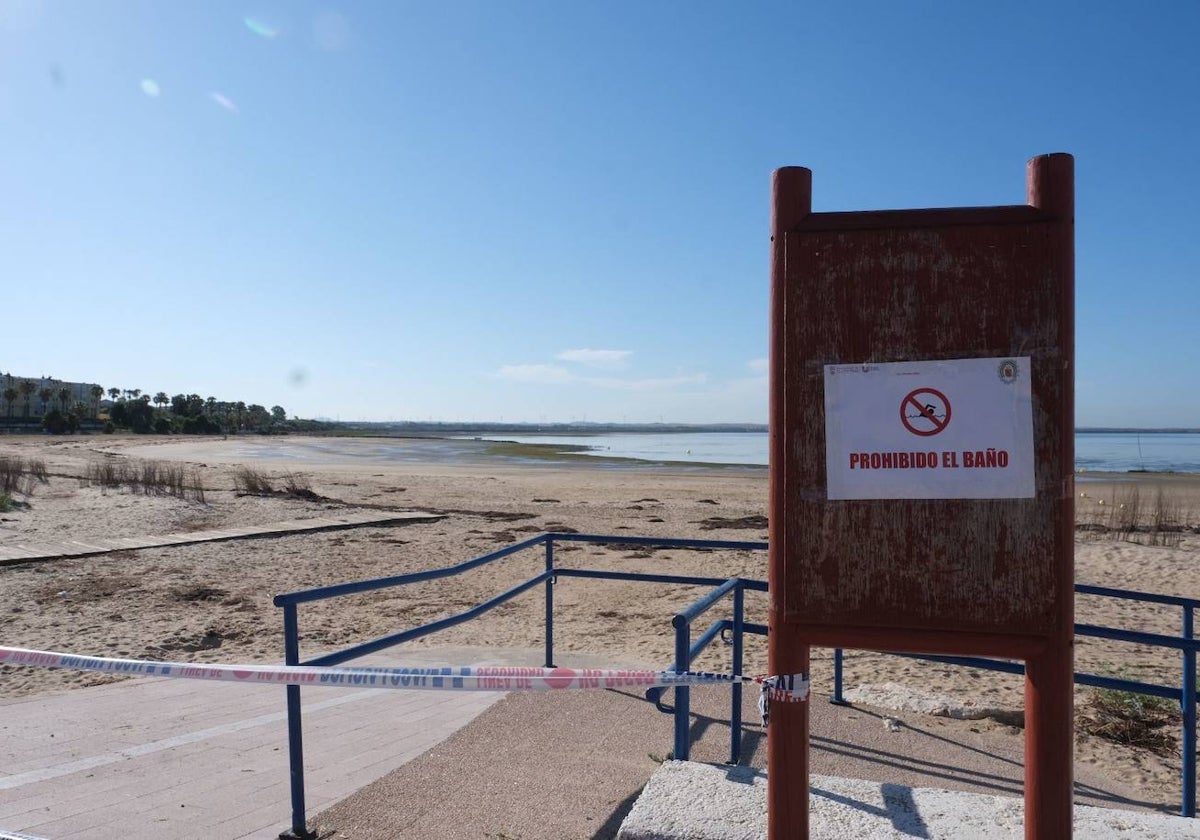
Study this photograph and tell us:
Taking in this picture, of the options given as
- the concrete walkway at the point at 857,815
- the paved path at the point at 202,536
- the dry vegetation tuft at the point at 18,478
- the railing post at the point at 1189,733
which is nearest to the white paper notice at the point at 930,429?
the concrete walkway at the point at 857,815

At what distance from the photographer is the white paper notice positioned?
218 centimetres

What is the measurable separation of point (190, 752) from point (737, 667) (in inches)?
111

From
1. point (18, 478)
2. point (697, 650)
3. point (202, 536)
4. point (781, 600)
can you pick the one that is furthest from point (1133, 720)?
point (18, 478)

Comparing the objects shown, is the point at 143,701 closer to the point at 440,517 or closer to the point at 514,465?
the point at 440,517

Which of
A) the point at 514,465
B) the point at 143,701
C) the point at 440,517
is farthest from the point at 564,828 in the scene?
the point at 514,465

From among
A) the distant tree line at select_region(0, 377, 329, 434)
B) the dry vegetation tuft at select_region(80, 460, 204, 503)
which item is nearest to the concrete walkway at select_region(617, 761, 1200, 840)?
the dry vegetation tuft at select_region(80, 460, 204, 503)

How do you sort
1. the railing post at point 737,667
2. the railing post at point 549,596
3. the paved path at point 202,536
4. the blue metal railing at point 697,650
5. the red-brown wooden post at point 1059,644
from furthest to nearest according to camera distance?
1. the paved path at point 202,536
2. the railing post at point 549,596
3. the railing post at point 737,667
4. the blue metal railing at point 697,650
5. the red-brown wooden post at point 1059,644

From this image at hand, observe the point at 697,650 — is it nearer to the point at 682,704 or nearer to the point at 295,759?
the point at 682,704

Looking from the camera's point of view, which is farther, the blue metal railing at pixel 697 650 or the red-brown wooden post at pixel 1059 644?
the blue metal railing at pixel 697 650

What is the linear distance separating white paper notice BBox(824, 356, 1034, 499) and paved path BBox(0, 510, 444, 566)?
37.2 feet

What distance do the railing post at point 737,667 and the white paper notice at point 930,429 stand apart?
1.86m

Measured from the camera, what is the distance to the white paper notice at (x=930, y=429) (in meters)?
2.18

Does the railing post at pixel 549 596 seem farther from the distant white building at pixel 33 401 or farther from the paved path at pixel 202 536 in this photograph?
the distant white building at pixel 33 401

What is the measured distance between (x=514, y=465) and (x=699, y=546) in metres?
39.0
